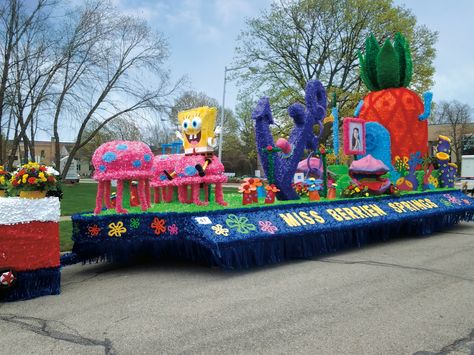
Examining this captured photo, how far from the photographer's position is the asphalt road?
402 cm

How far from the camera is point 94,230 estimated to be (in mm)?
6859

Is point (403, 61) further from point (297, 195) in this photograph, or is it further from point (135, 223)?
point (135, 223)

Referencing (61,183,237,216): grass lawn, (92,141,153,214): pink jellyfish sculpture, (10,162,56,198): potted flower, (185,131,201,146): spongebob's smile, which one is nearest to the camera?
(10,162,56,198): potted flower

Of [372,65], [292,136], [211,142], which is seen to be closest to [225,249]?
[211,142]

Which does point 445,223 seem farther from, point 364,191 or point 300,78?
point 300,78

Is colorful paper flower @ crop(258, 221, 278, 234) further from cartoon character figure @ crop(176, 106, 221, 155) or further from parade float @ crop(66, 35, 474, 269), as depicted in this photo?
cartoon character figure @ crop(176, 106, 221, 155)

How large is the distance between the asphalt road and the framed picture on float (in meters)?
4.73

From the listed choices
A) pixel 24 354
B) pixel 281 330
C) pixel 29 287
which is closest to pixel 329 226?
pixel 281 330

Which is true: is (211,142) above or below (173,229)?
above

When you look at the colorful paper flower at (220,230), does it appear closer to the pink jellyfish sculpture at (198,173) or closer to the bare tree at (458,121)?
the pink jellyfish sculpture at (198,173)

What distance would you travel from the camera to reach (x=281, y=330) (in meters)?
4.33

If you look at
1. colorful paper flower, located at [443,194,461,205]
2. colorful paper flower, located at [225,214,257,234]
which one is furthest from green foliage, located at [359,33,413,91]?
colorful paper flower, located at [225,214,257,234]

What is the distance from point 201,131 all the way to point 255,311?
15.4ft

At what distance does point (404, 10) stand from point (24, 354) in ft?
90.6
